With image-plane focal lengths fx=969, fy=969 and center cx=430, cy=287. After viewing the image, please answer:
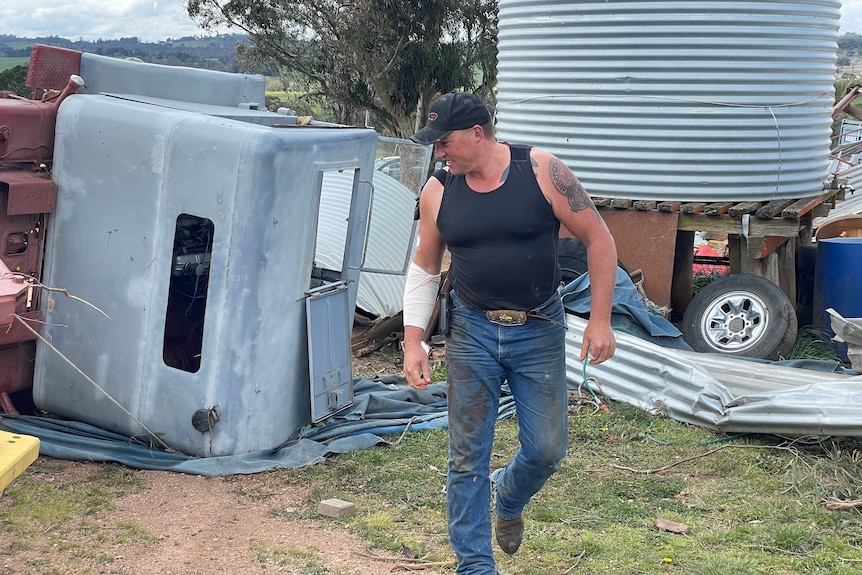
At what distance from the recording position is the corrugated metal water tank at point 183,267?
17.3 ft

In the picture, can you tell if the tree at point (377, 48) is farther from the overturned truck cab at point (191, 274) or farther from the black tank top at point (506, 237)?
the black tank top at point (506, 237)

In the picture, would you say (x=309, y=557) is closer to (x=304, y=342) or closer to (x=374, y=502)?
(x=374, y=502)

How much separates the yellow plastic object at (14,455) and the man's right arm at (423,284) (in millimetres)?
1397

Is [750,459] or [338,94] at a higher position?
[338,94]

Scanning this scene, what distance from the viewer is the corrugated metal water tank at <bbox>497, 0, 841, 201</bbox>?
→ 8.35 meters

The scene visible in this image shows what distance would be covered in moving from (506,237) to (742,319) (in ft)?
16.7

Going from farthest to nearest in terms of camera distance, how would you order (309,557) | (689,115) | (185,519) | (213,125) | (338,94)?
(338,94) < (689,115) < (213,125) < (185,519) < (309,557)

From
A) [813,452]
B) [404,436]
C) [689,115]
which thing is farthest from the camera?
[689,115]

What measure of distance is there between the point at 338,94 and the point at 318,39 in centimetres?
138

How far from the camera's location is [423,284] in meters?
4.00

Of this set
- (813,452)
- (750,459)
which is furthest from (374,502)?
(813,452)

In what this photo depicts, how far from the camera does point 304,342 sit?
19.0 feet

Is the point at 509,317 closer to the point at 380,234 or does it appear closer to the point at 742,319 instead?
the point at 380,234

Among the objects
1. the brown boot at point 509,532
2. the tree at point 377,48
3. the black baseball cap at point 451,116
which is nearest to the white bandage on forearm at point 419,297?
the black baseball cap at point 451,116
